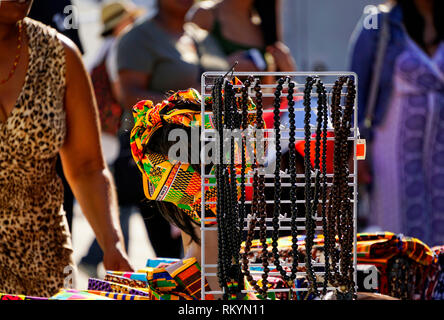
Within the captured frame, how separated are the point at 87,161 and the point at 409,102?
2.45m

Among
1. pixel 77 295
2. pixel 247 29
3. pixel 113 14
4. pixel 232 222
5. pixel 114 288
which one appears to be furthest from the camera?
pixel 113 14

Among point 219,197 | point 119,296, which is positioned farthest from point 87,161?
point 219,197

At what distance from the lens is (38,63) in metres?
2.70

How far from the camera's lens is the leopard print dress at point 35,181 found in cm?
262

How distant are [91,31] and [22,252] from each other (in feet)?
21.3

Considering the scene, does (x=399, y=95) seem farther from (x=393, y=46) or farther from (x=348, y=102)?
(x=348, y=102)

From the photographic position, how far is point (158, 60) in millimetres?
4672

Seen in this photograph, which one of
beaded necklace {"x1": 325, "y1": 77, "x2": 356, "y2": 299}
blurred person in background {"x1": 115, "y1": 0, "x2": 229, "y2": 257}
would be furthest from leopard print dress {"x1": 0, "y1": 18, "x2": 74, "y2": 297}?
blurred person in background {"x1": 115, "y1": 0, "x2": 229, "y2": 257}

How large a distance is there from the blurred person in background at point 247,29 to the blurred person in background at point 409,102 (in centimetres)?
48

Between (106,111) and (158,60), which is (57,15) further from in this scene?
(106,111)

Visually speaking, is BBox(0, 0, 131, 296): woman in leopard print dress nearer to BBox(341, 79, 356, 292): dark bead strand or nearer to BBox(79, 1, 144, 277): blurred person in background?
BBox(341, 79, 356, 292): dark bead strand

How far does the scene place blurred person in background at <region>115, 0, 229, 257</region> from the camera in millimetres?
4613

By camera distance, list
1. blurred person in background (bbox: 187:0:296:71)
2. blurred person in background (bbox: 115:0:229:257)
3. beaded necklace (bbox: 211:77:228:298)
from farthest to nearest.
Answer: blurred person in background (bbox: 187:0:296:71) < blurred person in background (bbox: 115:0:229:257) < beaded necklace (bbox: 211:77:228:298)

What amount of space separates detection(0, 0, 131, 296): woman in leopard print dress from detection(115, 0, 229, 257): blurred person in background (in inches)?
64.8
